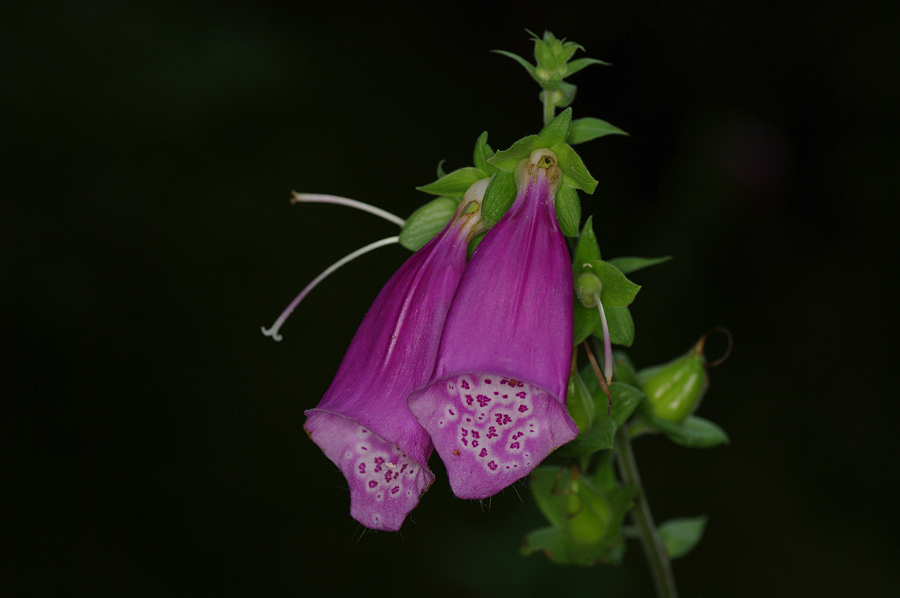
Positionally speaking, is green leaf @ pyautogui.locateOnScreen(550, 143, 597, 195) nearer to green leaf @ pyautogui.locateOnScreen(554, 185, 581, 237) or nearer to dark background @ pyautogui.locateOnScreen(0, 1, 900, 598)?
green leaf @ pyautogui.locateOnScreen(554, 185, 581, 237)

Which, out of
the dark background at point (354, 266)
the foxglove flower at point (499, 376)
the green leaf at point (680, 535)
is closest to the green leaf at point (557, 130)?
the foxglove flower at point (499, 376)

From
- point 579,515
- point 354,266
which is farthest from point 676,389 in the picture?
point 354,266

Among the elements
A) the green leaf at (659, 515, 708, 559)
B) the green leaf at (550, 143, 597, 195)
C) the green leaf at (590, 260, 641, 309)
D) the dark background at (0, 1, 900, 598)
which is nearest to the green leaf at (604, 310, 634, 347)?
the green leaf at (590, 260, 641, 309)

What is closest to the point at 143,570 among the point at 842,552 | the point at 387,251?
the point at 387,251

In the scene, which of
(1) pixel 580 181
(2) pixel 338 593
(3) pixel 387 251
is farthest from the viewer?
(3) pixel 387 251

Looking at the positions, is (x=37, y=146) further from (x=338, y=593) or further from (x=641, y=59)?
(x=641, y=59)

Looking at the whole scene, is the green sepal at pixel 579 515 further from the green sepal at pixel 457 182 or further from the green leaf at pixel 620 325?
the green sepal at pixel 457 182
